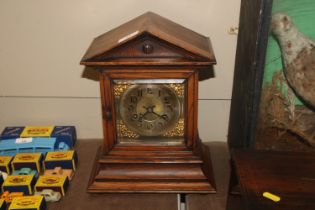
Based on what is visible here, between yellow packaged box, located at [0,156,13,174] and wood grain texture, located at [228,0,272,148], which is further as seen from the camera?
yellow packaged box, located at [0,156,13,174]

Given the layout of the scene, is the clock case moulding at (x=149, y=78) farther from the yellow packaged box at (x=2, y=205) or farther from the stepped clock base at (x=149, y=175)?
the yellow packaged box at (x=2, y=205)

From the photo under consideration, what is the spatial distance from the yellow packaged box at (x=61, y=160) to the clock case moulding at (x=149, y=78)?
0.09 metres

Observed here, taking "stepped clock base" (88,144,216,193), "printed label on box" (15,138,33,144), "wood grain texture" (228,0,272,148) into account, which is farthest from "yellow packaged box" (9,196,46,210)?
"wood grain texture" (228,0,272,148)

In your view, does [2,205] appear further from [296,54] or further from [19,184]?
[296,54]

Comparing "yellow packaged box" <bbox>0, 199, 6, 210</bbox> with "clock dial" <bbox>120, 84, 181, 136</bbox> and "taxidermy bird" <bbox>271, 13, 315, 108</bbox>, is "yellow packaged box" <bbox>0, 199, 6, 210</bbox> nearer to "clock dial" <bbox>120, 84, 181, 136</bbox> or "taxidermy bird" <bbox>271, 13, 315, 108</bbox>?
"clock dial" <bbox>120, 84, 181, 136</bbox>

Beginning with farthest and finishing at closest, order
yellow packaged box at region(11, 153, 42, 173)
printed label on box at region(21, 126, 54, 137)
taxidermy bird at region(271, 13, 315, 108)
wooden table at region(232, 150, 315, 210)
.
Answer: printed label on box at region(21, 126, 54, 137)
yellow packaged box at region(11, 153, 42, 173)
taxidermy bird at region(271, 13, 315, 108)
wooden table at region(232, 150, 315, 210)

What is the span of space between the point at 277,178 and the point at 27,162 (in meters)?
0.83

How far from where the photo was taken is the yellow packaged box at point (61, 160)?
129 centimetres

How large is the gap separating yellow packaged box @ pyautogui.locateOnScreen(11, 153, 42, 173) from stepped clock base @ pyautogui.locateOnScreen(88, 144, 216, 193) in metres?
0.22

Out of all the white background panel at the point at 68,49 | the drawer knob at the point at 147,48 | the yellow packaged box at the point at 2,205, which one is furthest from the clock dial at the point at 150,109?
the yellow packaged box at the point at 2,205

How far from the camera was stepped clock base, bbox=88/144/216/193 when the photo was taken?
3.88 ft

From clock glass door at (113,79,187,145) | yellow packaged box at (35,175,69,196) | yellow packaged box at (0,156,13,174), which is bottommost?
yellow packaged box at (35,175,69,196)

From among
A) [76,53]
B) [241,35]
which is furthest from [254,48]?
[76,53]

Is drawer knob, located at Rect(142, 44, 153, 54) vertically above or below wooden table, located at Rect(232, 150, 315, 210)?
above
